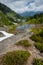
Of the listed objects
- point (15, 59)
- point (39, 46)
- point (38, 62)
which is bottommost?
point (38, 62)

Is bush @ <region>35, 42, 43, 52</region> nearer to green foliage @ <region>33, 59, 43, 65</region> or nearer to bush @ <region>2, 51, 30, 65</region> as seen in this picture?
green foliage @ <region>33, 59, 43, 65</region>

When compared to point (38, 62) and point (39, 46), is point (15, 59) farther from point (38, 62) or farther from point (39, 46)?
point (39, 46)

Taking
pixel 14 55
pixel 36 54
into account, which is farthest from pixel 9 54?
pixel 36 54

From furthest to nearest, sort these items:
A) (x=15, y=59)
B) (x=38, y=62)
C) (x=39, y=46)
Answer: (x=39, y=46) < (x=38, y=62) < (x=15, y=59)

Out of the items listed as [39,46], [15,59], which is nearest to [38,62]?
[15,59]

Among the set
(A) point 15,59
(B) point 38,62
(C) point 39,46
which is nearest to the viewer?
(A) point 15,59

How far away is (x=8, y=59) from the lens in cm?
2283

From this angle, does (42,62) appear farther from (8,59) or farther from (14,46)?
(14,46)

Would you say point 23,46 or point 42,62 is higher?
point 23,46

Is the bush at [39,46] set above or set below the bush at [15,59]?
above

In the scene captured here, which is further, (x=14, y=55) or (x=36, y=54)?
(x=36, y=54)

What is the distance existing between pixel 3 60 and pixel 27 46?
24.2ft

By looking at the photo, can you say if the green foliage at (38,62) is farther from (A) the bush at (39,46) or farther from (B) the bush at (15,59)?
(A) the bush at (39,46)

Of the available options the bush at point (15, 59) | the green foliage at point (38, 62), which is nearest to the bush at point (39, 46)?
the green foliage at point (38, 62)
